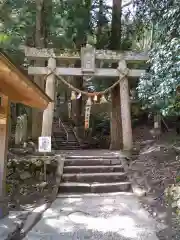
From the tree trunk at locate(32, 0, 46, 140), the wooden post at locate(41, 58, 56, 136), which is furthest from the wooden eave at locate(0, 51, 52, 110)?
the tree trunk at locate(32, 0, 46, 140)

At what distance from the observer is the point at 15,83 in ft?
14.2

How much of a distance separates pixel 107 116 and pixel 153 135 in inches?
173

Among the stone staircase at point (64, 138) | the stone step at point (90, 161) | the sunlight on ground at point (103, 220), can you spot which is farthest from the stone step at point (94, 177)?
the stone staircase at point (64, 138)

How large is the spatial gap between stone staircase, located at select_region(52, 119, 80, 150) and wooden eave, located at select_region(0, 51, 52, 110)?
8.23 metres

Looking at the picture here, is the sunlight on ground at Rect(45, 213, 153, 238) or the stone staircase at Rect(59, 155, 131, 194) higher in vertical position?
the stone staircase at Rect(59, 155, 131, 194)

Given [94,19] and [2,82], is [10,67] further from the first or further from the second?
[94,19]

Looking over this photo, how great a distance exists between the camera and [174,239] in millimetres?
4266

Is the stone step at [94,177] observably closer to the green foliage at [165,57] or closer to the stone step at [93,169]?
the stone step at [93,169]

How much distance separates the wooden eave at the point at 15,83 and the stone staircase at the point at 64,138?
8231 millimetres

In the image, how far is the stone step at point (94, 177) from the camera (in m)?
7.50

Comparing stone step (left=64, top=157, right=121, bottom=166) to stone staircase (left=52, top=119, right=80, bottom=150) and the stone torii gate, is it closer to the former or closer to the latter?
the stone torii gate

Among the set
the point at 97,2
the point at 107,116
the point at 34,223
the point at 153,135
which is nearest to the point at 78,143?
the point at 107,116

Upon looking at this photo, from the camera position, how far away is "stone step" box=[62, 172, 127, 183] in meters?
7.50

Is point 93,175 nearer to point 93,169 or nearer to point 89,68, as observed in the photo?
point 93,169
